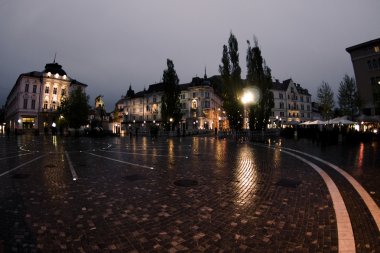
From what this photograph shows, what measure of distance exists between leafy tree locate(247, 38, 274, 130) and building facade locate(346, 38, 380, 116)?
1914cm

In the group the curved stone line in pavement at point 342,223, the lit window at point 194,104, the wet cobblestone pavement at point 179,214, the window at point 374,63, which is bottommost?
the curved stone line in pavement at point 342,223

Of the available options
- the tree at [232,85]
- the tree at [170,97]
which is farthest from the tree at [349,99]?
the tree at [170,97]

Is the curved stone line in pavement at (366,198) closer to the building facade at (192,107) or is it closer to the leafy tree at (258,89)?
the leafy tree at (258,89)

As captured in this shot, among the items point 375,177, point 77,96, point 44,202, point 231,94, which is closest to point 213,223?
point 44,202

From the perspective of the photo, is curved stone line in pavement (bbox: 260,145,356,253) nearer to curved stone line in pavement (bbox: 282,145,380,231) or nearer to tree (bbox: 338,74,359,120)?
curved stone line in pavement (bbox: 282,145,380,231)

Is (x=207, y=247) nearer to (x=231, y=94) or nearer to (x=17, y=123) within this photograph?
(x=231, y=94)

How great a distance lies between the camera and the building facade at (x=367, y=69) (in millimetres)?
41625

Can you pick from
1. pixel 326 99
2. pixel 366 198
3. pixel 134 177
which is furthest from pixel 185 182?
pixel 326 99

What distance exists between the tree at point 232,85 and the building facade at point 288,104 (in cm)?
4910

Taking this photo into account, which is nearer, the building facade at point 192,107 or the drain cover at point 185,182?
the drain cover at point 185,182

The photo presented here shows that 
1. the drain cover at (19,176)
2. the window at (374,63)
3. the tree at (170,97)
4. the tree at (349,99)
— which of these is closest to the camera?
the drain cover at (19,176)

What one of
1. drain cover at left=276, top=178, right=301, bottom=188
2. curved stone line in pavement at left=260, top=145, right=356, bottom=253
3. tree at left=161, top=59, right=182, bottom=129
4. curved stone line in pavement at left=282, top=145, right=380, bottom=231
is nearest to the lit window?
tree at left=161, top=59, right=182, bottom=129

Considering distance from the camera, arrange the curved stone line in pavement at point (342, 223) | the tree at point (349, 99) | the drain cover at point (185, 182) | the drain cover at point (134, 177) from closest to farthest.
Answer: the curved stone line in pavement at point (342, 223), the drain cover at point (185, 182), the drain cover at point (134, 177), the tree at point (349, 99)

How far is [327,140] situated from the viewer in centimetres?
2194
